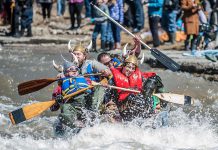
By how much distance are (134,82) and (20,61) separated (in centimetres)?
651

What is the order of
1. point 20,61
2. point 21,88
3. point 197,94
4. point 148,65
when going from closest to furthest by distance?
point 21,88, point 197,94, point 148,65, point 20,61

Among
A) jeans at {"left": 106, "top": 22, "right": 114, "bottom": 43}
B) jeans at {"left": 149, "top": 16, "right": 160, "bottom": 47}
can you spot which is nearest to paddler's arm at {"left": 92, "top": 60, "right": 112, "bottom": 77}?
jeans at {"left": 106, "top": 22, "right": 114, "bottom": 43}

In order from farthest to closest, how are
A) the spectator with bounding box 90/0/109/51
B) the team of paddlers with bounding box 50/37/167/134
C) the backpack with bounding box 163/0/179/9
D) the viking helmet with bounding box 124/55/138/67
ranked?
the backpack with bounding box 163/0/179/9
the spectator with bounding box 90/0/109/51
the viking helmet with bounding box 124/55/138/67
the team of paddlers with bounding box 50/37/167/134

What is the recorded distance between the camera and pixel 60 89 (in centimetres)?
1007

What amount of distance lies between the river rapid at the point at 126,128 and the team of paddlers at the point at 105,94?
0.16 meters

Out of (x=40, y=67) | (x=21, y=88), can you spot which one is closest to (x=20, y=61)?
(x=40, y=67)

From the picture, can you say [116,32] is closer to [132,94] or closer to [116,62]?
[116,62]

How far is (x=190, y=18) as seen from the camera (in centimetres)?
1612

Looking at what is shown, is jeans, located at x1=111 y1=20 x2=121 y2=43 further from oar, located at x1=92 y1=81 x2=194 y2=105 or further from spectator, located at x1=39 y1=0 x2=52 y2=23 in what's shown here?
Answer: oar, located at x1=92 y1=81 x2=194 y2=105

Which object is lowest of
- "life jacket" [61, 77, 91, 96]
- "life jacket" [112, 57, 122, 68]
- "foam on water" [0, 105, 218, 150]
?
"foam on water" [0, 105, 218, 150]

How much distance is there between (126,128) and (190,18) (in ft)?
21.8

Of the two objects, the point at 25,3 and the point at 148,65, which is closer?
the point at 148,65

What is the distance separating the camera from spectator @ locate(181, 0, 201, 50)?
1597cm

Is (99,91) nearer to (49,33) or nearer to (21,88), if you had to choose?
(21,88)
